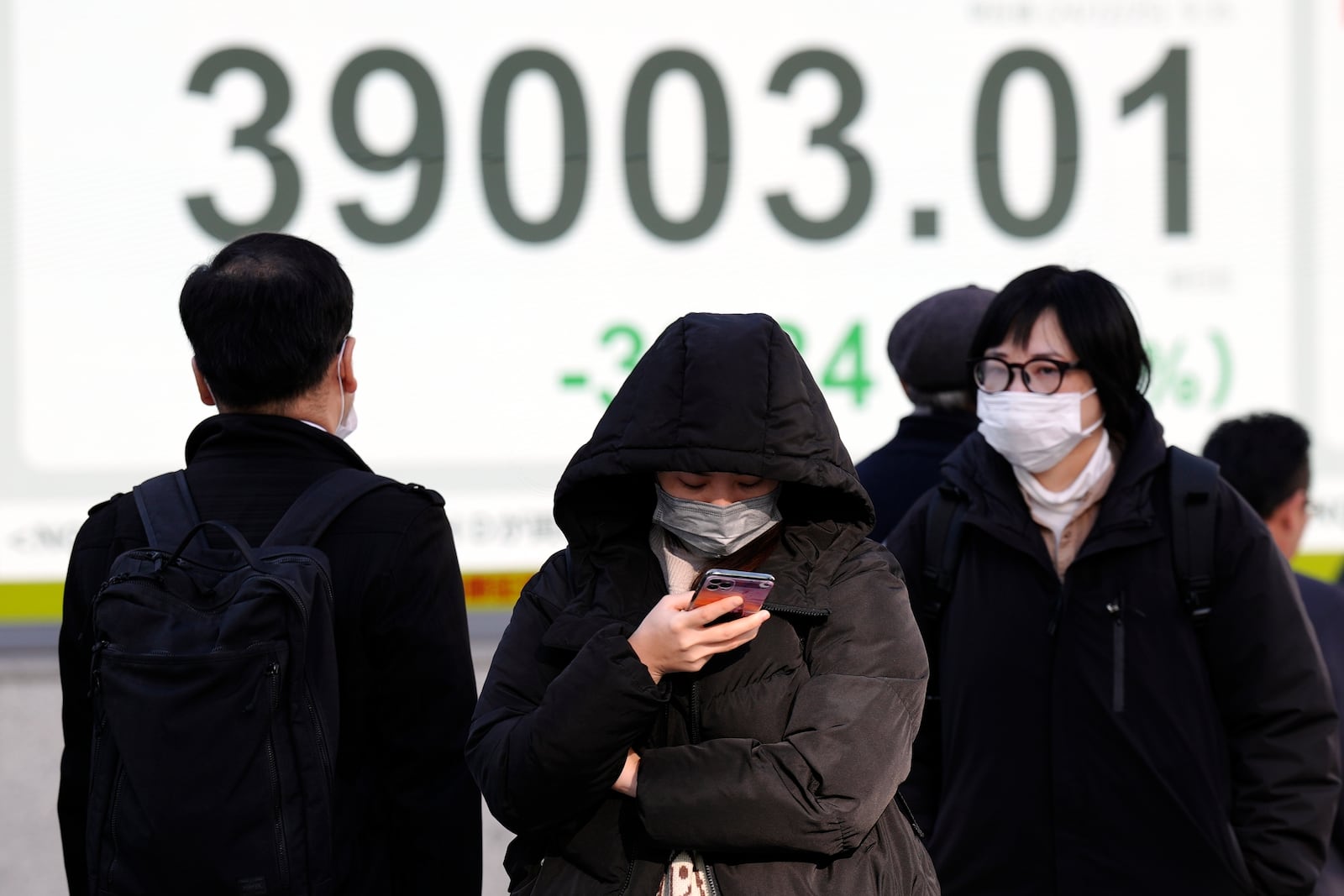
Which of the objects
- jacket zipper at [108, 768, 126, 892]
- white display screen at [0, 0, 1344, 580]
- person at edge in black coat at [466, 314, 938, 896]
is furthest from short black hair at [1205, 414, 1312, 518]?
jacket zipper at [108, 768, 126, 892]

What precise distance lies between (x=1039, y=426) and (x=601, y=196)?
6.60ft

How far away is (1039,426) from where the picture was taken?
8.83 ft

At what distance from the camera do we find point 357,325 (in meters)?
4.31

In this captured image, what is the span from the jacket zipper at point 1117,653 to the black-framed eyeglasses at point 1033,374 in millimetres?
379

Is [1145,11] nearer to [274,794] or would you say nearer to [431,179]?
[431,179]

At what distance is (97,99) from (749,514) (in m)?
2.95

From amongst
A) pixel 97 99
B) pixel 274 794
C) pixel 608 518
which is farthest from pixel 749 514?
pixel 97 99

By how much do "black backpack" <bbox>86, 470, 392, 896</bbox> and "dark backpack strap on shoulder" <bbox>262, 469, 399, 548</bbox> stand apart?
0.05 m

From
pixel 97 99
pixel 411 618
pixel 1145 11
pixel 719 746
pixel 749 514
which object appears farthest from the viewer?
pixel 1145 11

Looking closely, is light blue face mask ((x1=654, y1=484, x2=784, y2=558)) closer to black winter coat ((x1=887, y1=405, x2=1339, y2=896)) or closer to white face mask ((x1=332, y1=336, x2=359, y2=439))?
white face mask ((x1=332, y1=336, x2=359, y2=439))

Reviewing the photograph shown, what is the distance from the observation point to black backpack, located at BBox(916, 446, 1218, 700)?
2.54m

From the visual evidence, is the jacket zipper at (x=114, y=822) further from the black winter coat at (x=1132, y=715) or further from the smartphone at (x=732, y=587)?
the black winter coat at (x=1132, y=715)

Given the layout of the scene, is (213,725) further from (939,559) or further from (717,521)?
(939,559)

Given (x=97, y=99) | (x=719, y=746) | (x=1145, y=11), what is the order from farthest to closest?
(x=1145, y=11)
(x=97, y=99)
(x=719, y=746)
